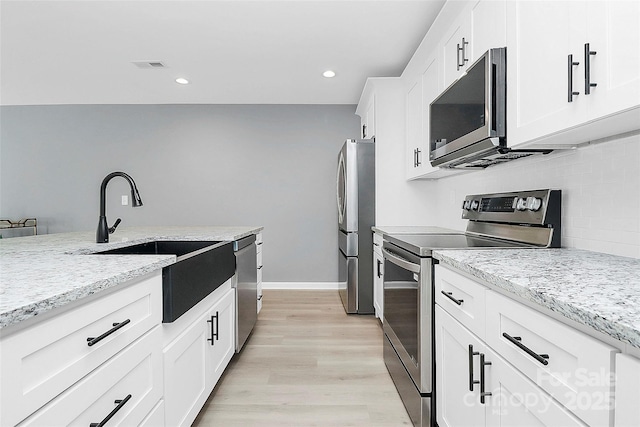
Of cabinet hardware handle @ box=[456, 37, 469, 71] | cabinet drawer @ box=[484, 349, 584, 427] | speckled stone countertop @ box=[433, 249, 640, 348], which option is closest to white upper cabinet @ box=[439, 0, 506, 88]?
cabinet hardware handle @ box=[456, 37, 469, 71]

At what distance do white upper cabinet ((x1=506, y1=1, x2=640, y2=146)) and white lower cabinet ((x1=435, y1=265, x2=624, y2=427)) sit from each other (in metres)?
0.58

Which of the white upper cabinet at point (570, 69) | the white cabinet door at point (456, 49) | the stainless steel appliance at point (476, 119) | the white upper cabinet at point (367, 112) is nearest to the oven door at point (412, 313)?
→ the stainless steel appliance at point (476, 119)

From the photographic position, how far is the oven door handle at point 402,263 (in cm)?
163

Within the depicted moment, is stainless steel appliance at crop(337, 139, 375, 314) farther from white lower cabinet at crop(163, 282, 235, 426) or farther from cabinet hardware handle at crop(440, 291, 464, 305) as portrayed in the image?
cabinet hardware handle at crop(440, 291, 464, 305)

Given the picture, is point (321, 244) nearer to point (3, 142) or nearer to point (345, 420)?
point (345, 420)

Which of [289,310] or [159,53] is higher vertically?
[159,53]

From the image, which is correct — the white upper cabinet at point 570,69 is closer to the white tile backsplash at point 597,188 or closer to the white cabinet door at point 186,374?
the white tile backsplash at point 597,188

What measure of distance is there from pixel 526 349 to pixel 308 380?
5.19 feet

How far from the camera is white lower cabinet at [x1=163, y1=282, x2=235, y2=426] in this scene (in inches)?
53.6

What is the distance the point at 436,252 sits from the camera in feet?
4.91

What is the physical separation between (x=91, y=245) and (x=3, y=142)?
14.6ft

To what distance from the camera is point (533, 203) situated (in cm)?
167

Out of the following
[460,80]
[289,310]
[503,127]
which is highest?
[460,80]

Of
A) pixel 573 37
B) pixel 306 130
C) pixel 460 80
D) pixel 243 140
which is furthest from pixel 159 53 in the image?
pixel 573 37
